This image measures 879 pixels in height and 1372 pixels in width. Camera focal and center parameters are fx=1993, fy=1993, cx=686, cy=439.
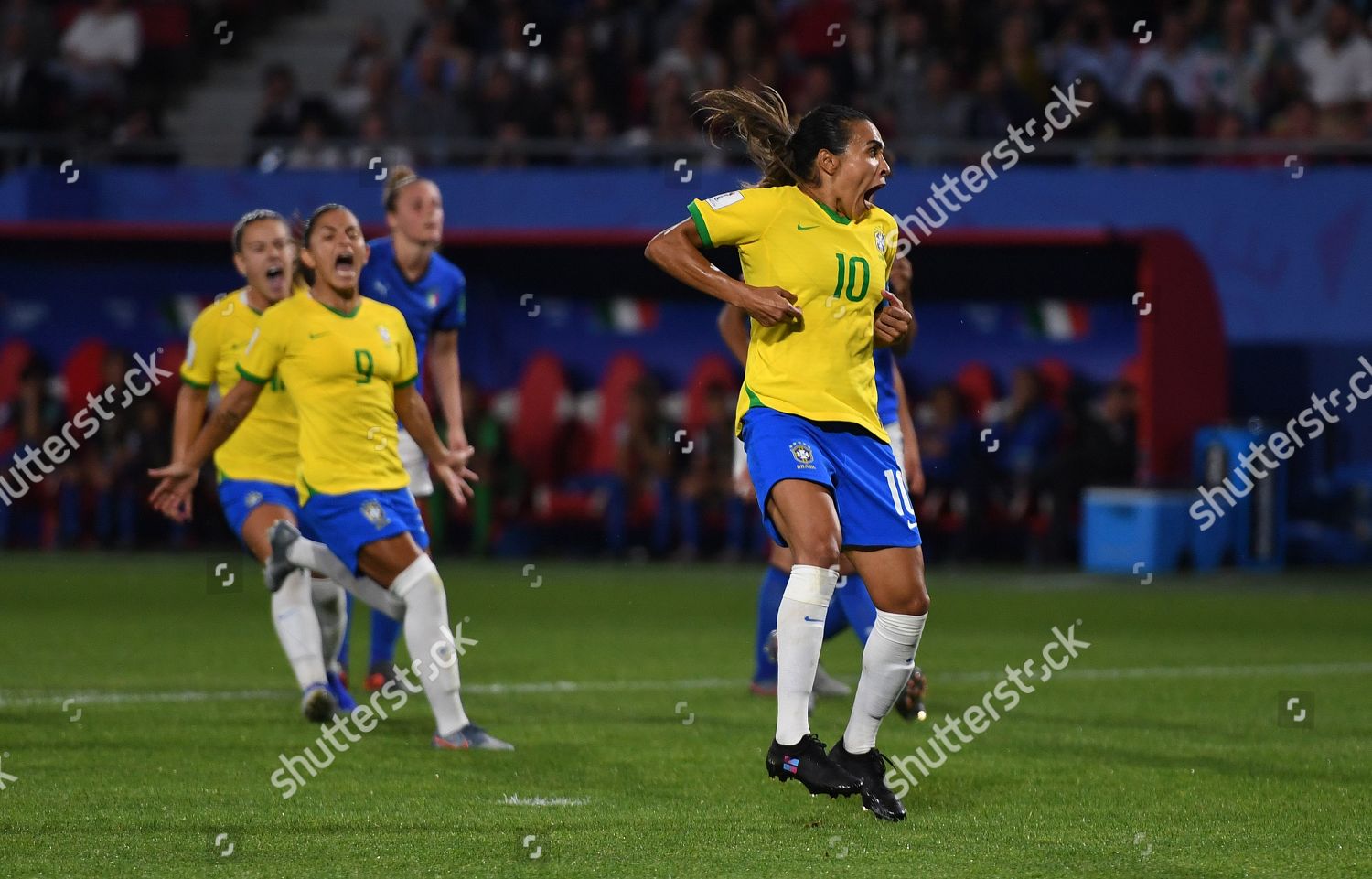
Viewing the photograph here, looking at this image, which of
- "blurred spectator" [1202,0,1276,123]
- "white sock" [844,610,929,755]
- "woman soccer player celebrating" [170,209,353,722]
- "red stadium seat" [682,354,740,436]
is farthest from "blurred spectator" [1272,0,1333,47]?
"white sock" [844,610,929,755]

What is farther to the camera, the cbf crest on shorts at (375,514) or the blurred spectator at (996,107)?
the blurred spectator at (996,107)

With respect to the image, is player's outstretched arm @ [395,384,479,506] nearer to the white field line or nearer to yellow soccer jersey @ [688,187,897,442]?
the white field line

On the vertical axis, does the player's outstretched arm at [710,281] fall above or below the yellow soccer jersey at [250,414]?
above

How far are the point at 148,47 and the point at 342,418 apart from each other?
15.9m

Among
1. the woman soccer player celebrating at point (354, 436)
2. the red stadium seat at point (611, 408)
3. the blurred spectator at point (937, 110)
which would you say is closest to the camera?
the woman soccer player celebrating at point (354, 436)

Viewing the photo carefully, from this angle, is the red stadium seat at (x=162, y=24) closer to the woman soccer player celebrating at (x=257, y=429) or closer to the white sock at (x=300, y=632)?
the woman soccer player celebrating at (x=257, y=429)

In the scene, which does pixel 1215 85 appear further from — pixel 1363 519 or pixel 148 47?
pixel 148 47

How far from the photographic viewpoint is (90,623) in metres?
12.4

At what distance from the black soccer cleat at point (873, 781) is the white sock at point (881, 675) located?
1.0 inches

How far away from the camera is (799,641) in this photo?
6152 mm

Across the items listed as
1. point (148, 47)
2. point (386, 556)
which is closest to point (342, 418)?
point (386, 556)

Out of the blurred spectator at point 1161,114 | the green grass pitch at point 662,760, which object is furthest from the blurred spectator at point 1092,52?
the green grass pitch at point 662,760

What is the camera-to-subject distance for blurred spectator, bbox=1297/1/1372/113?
1809 cm

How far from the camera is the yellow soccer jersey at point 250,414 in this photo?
28.6 ft
